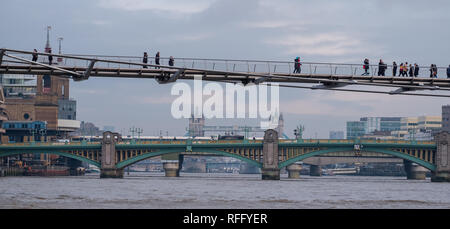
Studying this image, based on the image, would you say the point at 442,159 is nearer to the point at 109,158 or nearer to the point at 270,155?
the point at 270,155

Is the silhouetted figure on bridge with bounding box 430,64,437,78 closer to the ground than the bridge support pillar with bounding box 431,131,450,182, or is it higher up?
higher up

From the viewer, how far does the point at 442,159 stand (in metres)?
183

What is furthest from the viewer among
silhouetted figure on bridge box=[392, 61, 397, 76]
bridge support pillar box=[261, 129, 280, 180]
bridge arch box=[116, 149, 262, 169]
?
bridge support pillar box=[261, 129, 280, 180]

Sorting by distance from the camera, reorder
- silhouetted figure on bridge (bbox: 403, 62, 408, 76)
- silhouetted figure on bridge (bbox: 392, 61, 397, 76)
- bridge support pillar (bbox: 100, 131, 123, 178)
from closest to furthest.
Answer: silhouetted figure on bridge (bbox: 392, 61, 397, 76) → silhouetted figure on bridge (bbox: 403, 62, 408, 76) → bridge support pillar (bbox: 100, 131, 123, 178)

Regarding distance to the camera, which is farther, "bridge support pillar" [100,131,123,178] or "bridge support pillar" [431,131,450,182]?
"bridge support pillar" [100,131,123,178]

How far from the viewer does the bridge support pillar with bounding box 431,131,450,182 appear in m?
181

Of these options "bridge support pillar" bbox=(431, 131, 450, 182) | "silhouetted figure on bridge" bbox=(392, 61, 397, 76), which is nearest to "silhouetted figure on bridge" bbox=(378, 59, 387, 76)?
"silhouetted figure on bridge" bbox=(392, 61, 397, 76)

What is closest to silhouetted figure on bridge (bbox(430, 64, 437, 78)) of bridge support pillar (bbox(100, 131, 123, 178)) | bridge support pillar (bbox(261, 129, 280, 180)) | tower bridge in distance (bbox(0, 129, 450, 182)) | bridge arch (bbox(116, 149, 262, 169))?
tower bridge in distance (bbox(0, 129, 450, 182))

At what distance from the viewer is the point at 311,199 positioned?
100062 mm

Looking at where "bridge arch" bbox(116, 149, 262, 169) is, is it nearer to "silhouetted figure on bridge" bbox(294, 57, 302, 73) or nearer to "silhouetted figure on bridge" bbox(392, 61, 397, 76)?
"silhouetted figure on bridge" bbox(392, 61, 397, 76)

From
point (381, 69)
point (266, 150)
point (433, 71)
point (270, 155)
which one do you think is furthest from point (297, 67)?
point (266, 150)

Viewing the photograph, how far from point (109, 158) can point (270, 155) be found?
34.3m
